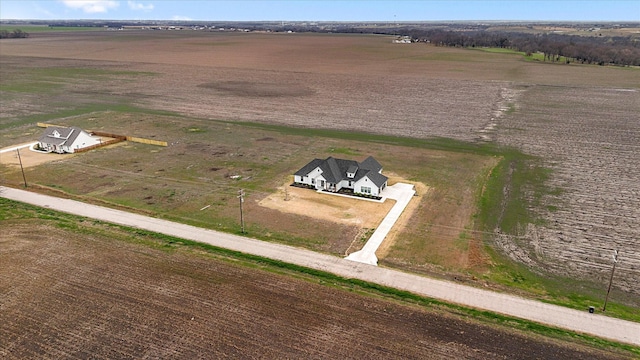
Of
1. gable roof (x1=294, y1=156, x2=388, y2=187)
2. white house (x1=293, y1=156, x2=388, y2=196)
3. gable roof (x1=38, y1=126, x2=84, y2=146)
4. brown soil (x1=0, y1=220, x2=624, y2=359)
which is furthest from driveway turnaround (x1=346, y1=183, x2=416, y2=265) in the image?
gable roof (x1=38, y1=126, x2=84, y2=146)

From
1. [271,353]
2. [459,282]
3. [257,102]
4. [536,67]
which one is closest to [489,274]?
[459,282]

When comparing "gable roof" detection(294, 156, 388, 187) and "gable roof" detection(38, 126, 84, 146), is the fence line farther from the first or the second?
"gable roof" detection(294, 156, 388, 187)

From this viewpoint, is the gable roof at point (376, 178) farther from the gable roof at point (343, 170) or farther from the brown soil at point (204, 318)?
the brown soil at point (204, 318)

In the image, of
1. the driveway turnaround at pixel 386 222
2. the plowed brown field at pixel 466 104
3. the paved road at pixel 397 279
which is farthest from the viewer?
the plowed brown field at pixel 466 104

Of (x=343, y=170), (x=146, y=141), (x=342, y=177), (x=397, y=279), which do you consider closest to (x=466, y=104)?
(x=343, y=170)

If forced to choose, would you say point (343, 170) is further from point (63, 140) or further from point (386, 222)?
point (63, 140)

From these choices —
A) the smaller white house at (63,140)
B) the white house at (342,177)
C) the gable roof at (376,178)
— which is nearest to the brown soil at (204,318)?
the white house at (342,177)
